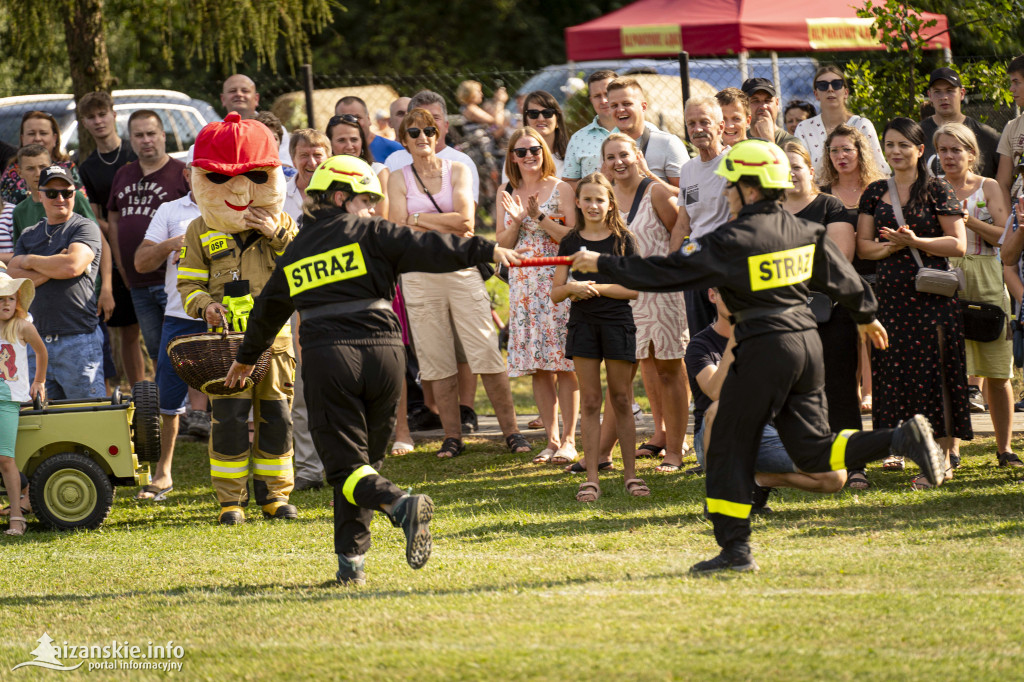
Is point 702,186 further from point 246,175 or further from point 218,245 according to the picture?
point 218,245

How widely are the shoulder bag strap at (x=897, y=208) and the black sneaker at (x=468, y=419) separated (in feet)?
12.9

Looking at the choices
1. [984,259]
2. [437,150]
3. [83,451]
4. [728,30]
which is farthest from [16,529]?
[728,30]

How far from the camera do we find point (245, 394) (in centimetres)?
748

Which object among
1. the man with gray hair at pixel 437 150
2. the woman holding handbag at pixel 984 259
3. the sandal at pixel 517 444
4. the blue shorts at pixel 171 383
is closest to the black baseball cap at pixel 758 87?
the woman holding handbag at pixel 984 259

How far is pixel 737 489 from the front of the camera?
567cm

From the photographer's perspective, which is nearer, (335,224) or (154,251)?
(335,224)

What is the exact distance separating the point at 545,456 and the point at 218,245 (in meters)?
2.75

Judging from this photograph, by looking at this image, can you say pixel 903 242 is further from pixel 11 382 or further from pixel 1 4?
pixel 1 4

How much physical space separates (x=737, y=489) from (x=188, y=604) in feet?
8.39

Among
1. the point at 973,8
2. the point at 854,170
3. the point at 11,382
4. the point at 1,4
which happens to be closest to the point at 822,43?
the point at 973,8

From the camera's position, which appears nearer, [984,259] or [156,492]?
[984,259]

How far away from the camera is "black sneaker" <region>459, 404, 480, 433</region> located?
33.2 ft

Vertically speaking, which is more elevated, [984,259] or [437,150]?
[437,150]

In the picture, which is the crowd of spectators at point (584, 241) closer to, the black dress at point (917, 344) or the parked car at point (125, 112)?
the black dress at point (917, 344)
